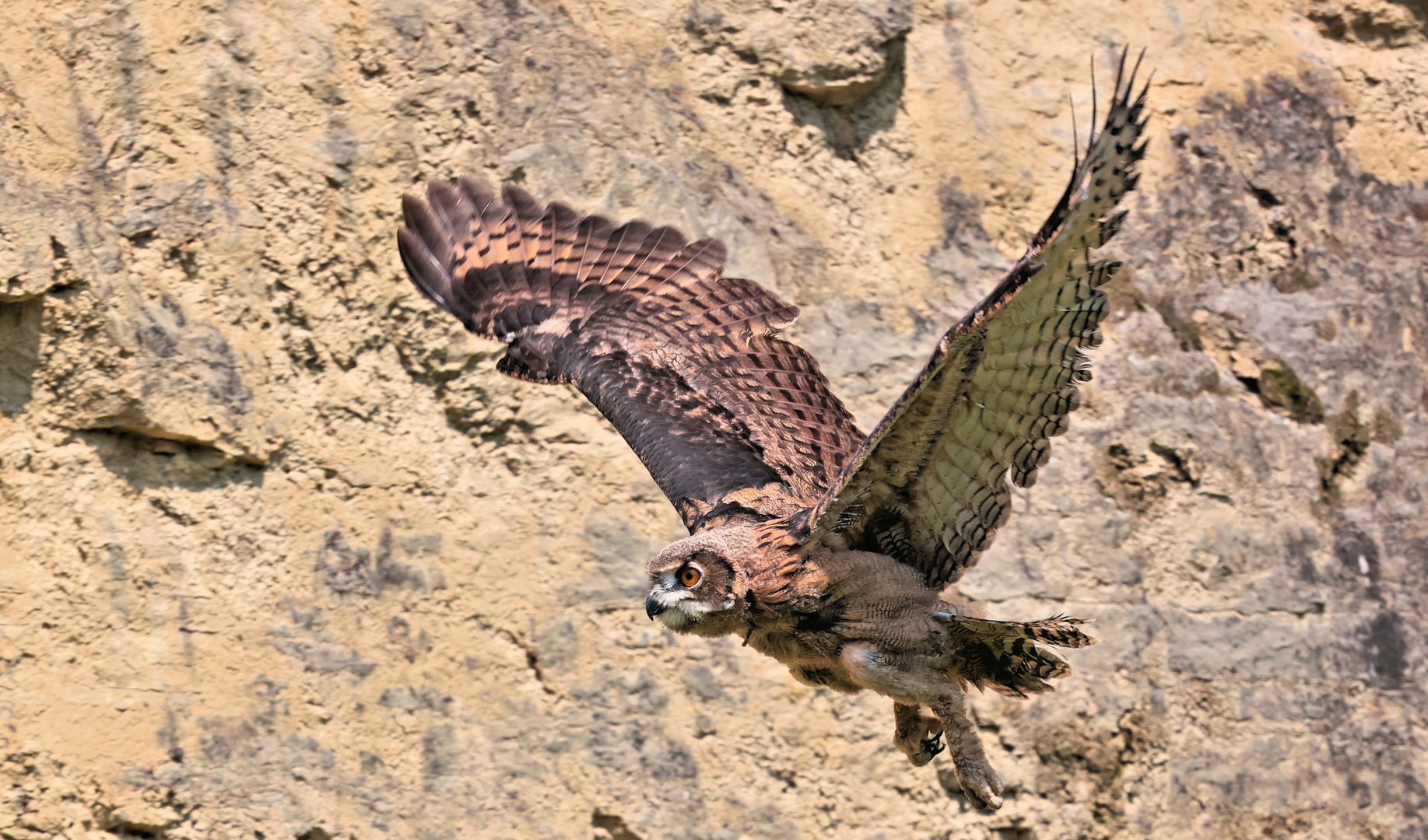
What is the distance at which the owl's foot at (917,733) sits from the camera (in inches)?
184

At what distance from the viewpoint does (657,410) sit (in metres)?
5.06

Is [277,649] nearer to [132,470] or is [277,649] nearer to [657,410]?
[132,470]

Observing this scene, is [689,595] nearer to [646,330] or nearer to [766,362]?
[766,362]

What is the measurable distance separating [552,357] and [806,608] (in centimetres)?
151

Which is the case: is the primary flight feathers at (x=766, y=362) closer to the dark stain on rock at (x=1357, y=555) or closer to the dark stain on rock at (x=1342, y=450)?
the dark stain on rock at (x=1342, y=450)

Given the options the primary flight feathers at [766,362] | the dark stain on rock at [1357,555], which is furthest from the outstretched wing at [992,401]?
the dark stain on rock at [1357,555]

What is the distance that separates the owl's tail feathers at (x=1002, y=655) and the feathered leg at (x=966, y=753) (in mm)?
115

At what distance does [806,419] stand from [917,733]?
1.10 m

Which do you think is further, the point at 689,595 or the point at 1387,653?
the point at 1387,653

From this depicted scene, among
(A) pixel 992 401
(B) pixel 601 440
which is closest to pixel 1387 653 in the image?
(A) pixel 992 401

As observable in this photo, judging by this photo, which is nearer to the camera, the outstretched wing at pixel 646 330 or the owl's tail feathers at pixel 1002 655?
the owl's tail feathers at pixel 1002 655

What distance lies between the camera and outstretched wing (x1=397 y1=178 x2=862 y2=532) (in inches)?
195

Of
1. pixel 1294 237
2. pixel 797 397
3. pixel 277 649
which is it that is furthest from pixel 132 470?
pixel 1294 237

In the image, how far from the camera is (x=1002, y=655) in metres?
4.46
